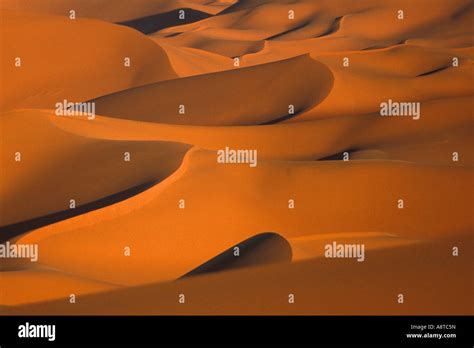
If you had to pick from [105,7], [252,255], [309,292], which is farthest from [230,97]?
[105,7]

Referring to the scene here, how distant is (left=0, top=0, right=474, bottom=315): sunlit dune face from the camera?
852 centimetres

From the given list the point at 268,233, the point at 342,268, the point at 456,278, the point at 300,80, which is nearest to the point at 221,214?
the point at 268,233

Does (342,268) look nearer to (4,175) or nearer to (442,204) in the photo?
(442,204)

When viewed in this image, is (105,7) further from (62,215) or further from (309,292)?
(309,292)

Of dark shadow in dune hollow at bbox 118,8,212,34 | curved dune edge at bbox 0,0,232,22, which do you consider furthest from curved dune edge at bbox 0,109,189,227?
curved dune edge at bbox 0,0,232,22

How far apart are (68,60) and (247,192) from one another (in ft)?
45.6

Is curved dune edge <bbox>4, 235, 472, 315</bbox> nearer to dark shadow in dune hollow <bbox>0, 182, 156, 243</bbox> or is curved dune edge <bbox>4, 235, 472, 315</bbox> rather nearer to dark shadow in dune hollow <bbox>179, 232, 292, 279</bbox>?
dark shadow in dune hollow <bbox>179, 232, 292, 279</bbox>

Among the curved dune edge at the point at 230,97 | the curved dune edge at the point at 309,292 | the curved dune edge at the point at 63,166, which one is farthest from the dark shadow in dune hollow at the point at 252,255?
the curved dune edge at the point at 230,97

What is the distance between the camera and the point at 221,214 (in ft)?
35.4

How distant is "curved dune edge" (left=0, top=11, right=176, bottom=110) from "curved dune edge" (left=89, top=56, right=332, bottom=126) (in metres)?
2.98

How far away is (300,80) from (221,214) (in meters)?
10.3

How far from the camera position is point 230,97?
20016 millimetres

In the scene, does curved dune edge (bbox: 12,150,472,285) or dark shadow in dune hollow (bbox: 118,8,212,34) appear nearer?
curved dune edge (bbox: 12,150,472,285)

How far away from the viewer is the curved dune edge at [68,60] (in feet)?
74.9
